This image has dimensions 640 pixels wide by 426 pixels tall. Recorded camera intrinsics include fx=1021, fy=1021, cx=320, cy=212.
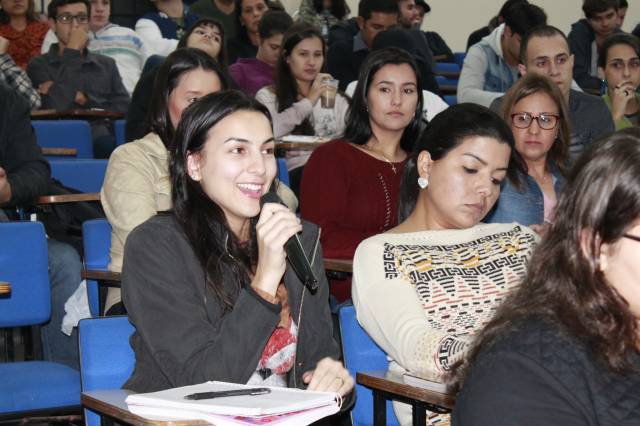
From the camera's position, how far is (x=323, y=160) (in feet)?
11.6

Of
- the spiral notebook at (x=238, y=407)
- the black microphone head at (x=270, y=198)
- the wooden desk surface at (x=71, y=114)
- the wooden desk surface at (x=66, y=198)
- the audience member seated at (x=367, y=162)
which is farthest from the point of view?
the wooden desk surface at (x=71, y=114)

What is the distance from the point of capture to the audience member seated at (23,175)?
135 inches

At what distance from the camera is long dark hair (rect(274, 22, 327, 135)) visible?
5.07 meters

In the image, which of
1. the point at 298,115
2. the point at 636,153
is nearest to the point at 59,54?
the point at 298,115

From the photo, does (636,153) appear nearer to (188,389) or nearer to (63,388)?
(188,389)

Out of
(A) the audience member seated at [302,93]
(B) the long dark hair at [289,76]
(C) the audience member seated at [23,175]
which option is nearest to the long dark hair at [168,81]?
(C) the audience member seated at [23,175]

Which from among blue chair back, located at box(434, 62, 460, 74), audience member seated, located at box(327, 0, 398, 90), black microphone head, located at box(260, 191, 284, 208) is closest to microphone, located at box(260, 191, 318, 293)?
black microphone head, located at box(260, 191, 284, 208)

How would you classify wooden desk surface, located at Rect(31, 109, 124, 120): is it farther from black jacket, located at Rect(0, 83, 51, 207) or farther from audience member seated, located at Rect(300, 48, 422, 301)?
audience member seated, located at Rect(300, 48, 422, 301)

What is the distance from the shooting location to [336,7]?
7.89 meters

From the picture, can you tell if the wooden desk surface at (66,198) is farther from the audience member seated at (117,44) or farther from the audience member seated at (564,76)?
the audience member seated at (117,44)

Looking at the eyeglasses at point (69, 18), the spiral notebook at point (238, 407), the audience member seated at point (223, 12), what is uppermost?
the audience member seated at point (223, 12)

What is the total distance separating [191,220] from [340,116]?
298cm

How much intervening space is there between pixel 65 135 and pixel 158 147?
1937 mm

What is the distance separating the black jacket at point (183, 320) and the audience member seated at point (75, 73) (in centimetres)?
385
